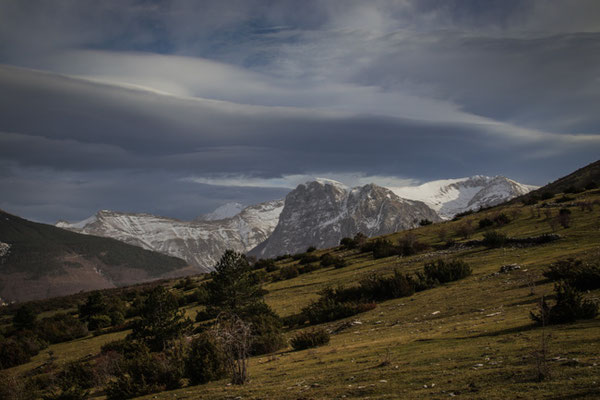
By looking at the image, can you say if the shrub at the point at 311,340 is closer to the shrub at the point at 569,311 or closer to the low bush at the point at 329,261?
the shrub at the point at 569,311

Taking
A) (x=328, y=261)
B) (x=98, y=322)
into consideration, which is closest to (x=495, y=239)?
(x=328, y=261)

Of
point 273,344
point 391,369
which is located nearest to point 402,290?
point 273,344

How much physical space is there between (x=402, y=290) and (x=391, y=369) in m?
18.9

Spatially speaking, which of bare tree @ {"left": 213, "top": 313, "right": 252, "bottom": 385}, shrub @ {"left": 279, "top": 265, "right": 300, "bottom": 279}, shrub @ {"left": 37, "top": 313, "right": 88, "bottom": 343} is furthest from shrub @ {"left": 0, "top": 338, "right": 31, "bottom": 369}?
bare tree @ {"left": 213, "top": 313, "right": 252, "bottom": 385}

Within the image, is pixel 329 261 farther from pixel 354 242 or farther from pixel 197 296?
pixel 197 296

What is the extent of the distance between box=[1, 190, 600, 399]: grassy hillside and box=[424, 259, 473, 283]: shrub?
919 millimetres

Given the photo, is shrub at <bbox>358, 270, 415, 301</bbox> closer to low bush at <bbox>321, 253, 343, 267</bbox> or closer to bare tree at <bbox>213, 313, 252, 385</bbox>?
bare tree at <bbox>213, 313, 252, 385</bbox>

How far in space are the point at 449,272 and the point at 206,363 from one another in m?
20.0

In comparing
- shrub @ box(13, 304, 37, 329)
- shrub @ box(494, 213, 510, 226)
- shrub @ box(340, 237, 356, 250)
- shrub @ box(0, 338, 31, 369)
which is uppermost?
shrub @ box(494, 213, 510, 226)

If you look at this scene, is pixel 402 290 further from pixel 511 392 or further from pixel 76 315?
pixel 76 315

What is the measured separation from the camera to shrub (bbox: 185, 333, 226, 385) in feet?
61.2

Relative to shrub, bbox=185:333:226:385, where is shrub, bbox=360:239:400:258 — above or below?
above

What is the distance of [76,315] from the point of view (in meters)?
69.4

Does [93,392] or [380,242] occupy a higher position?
[380,242]
